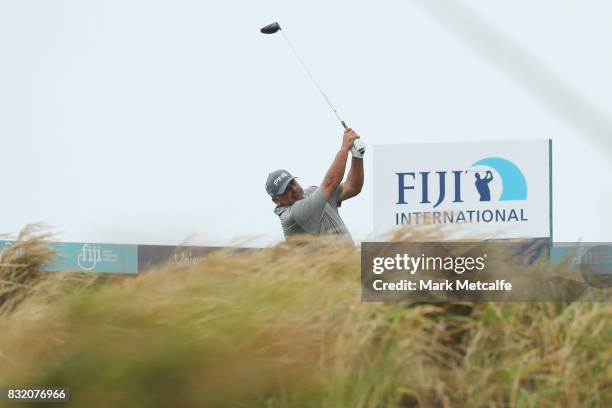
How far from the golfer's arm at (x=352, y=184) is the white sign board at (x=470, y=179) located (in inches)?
61.7

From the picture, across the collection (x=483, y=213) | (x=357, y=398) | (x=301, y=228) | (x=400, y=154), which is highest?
(x=400, y=154)

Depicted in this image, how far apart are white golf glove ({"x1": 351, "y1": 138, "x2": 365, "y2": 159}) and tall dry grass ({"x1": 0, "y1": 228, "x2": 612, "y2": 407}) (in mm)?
1530

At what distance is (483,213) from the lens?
7.39 meters

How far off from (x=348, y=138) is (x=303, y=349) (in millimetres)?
2068

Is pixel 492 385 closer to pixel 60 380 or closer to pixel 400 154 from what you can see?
pixel 60 380

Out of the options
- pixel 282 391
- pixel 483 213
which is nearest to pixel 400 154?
pixel 483 213

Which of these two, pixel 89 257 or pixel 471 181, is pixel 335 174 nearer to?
pixel 89 257

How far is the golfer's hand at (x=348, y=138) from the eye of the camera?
213 inches

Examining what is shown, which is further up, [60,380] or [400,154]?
[400,154]

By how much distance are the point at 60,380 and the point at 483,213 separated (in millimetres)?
4472

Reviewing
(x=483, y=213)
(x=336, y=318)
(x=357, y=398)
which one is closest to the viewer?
(x=357, y=398)

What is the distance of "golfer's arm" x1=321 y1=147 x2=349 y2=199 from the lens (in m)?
5.37

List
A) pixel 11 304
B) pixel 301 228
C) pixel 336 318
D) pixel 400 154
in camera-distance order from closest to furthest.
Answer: pixel 336 318, pixel 11 304, pixel 301 228, pixel 400 154

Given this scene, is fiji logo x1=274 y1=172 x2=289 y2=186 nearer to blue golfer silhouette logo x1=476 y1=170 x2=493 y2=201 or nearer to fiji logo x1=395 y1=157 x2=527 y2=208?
fiji logo x1=395 y1=157 x2=527 y2=208
